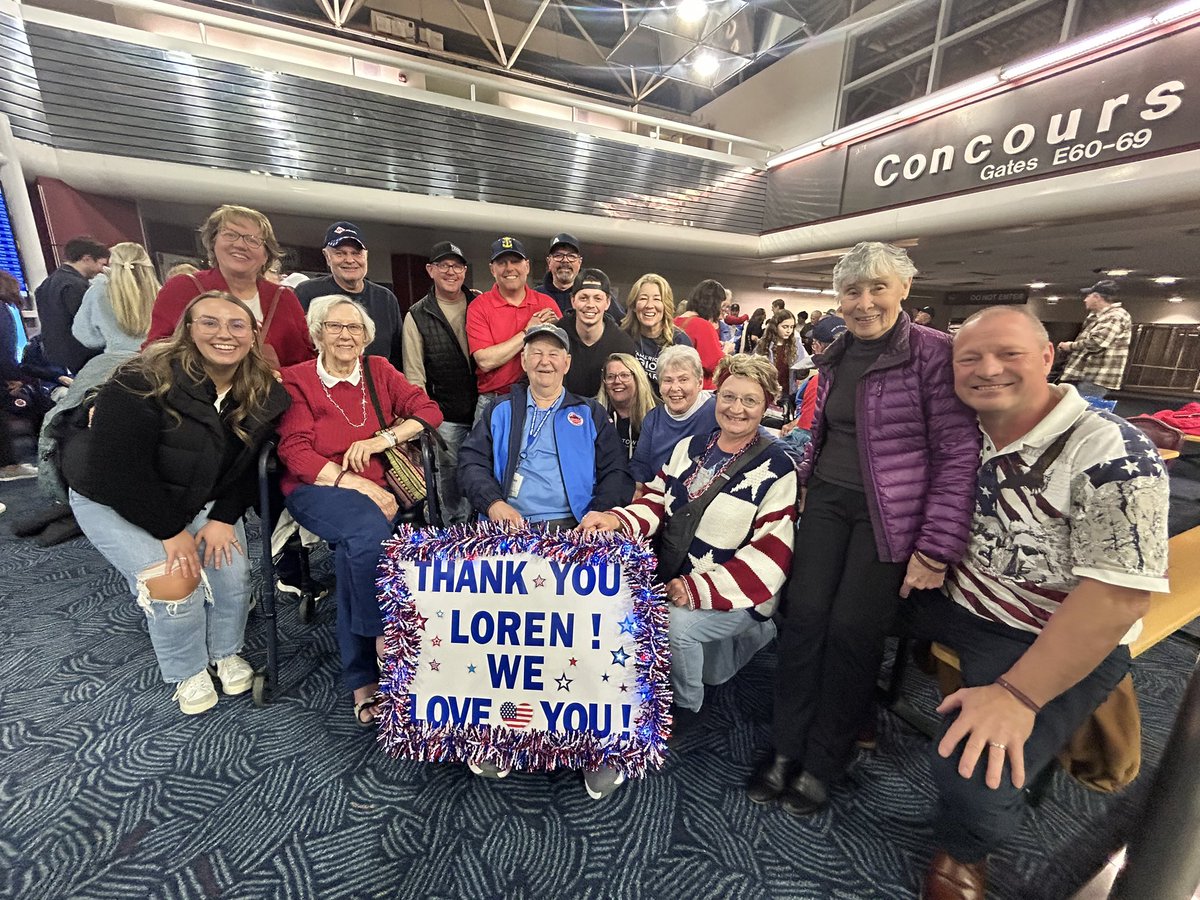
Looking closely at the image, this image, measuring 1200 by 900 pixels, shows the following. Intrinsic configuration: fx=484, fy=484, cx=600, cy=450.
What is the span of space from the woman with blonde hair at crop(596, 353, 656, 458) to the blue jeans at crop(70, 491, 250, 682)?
5.71 ft

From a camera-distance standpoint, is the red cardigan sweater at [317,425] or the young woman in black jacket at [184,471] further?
the red cardigan sweater at [317,425]

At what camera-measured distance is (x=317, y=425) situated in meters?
Result: 1.95

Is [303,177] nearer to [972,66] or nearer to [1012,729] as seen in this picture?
[1012,729]

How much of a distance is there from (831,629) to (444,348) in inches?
91.6

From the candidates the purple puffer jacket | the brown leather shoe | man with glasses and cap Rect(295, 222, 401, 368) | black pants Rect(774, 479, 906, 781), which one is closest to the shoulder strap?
man with glasses and cap Rect(295, 222, 401, 368)

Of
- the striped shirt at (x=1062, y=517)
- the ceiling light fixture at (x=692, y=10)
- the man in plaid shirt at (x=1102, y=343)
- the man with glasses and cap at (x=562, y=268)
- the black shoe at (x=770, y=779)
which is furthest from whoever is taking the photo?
the ceiling light fixture at (x=692, y=10)

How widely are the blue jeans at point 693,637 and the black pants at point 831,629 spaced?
0.56 feet

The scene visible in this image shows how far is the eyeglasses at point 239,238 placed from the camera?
2084mm

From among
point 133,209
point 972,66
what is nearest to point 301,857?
point 133,209

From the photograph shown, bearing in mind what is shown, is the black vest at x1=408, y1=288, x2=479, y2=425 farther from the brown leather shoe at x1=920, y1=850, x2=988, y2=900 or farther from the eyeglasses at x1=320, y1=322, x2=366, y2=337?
the brown leather shoe at x1=920, y1=850, x2=988, y2=900

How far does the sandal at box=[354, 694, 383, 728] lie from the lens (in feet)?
6.21

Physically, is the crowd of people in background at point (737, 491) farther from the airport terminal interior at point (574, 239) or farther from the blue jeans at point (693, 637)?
the airport terminal interior at point (574, 239)

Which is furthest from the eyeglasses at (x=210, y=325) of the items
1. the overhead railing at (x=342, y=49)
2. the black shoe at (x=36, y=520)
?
the overhead railing at (x=342, y=49)

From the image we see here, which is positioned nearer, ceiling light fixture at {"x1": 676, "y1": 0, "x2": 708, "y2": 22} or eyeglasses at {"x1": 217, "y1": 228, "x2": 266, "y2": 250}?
eyeglasses at {"x1": 217, "y1": 228, "x2": 266, "y2": 250}
